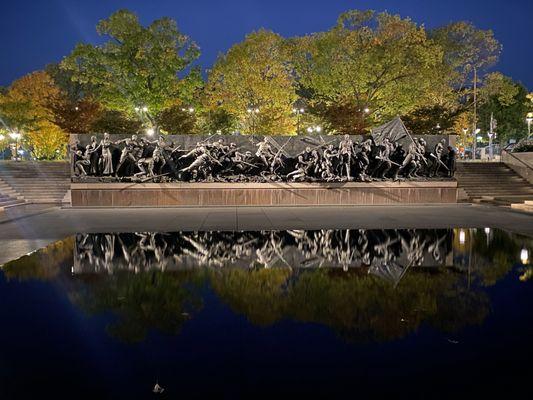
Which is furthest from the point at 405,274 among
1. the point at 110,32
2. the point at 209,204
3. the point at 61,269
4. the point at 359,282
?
the point at 110,32

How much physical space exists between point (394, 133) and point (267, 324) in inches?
790

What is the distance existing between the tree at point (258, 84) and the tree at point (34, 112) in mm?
18576

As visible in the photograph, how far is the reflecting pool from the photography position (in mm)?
3801

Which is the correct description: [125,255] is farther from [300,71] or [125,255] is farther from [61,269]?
[300,71]

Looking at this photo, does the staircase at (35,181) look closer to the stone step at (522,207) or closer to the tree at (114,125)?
the tree at (114,125)

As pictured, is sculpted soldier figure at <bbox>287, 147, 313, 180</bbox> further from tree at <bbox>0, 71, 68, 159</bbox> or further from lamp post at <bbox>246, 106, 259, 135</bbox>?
tree at <bbox>0, 71, 68, 159</bbox>

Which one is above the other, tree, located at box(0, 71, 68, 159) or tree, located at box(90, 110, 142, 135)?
tree, located at box(0, 71, 68, 159)

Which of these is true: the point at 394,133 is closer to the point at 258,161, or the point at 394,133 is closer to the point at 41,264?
the point at 258,161

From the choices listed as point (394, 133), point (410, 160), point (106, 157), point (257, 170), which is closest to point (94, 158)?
point (106, 157)

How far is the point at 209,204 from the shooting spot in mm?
22141

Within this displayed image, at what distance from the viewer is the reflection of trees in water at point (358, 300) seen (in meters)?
5.20

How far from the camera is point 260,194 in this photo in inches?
878

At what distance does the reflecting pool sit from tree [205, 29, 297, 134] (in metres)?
34.8

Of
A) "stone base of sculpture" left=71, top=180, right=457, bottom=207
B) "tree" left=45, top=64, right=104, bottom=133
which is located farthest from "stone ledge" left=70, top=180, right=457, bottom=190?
"tree" left=45, top=64, right=104, bottom=133
